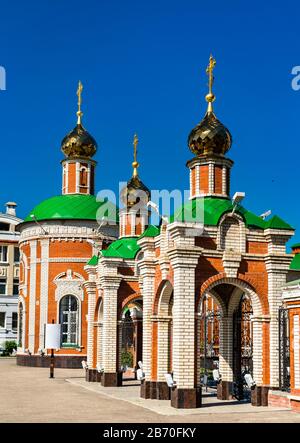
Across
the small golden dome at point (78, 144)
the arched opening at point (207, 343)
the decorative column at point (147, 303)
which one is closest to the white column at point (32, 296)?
the small golden dome at point (78, 144)

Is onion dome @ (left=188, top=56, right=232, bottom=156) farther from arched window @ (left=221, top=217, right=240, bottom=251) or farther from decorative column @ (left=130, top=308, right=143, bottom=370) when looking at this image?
decorative column @ (left=130, top=308, right=143, bottom=370)

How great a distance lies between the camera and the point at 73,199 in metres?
36.9

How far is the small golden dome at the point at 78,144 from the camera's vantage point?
122 feet

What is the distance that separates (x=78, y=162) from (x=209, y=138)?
1837cm

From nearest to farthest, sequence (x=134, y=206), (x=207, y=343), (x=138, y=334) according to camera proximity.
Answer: (x=138, y=334) < (x=134, y=206) < (x=207, y=343)

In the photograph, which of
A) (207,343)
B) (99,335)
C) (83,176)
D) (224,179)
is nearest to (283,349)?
(224,179)

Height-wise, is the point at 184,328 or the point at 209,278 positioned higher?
the point at 209,278

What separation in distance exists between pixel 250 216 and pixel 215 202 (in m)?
1.15

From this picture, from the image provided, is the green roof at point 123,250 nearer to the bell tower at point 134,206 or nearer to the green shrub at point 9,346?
the bell tower at point 134,206

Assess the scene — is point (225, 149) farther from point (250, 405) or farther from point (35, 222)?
point (35, 222)

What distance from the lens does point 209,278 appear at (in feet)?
55.5

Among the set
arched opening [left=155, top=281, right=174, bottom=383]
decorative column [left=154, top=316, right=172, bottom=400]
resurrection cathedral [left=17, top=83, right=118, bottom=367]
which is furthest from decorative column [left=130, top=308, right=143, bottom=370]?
decorative column [left=154, top=316, right=172, bottom=400]

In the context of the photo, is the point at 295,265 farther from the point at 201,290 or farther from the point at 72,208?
the point at 72,208

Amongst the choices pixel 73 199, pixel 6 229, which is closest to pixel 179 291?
pixel 73 199
